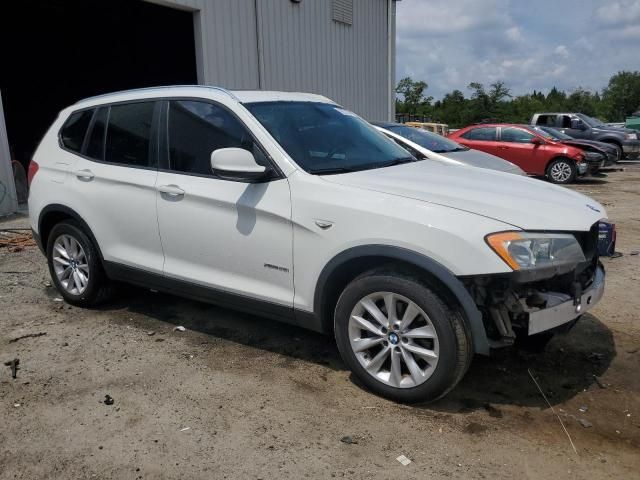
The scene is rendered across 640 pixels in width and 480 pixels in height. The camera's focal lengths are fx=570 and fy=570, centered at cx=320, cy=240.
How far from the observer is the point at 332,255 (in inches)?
129

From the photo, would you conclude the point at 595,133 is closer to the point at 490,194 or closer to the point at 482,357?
the point at 482,357

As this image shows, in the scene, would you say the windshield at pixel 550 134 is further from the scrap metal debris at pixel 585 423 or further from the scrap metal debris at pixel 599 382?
the scrap metal debris at pixel 585 423

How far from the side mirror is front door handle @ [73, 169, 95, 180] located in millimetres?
1603

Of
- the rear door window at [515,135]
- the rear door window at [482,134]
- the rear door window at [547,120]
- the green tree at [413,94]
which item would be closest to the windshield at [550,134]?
the rear door window at [515,135]

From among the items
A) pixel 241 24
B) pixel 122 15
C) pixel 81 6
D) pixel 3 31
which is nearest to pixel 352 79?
pixel 241 24

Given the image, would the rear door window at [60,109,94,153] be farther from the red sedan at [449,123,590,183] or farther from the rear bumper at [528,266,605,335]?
Answer: the red sedan at [449,123,590,183]

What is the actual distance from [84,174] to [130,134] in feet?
1.83

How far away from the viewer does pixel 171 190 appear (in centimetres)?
399

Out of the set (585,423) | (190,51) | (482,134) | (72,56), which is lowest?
(585,423)

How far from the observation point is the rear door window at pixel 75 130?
4.77m

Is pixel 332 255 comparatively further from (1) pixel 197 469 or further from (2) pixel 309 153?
(1) pixel 197 469

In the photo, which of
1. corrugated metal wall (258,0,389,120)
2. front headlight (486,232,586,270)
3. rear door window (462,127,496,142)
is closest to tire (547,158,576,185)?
rear door window (462,127,496,142)

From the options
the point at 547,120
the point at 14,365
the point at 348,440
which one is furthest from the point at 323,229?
the point at 547,120

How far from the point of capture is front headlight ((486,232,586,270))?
2.85m
